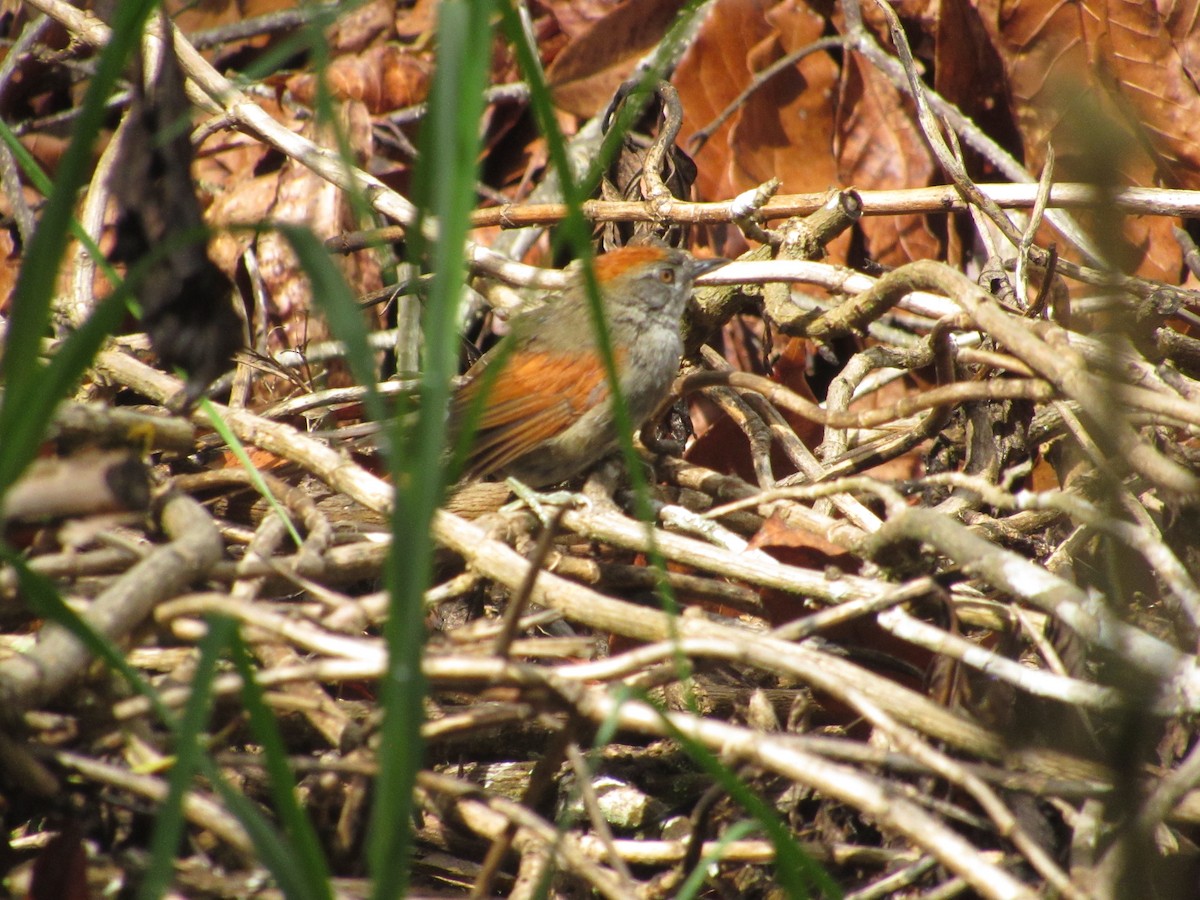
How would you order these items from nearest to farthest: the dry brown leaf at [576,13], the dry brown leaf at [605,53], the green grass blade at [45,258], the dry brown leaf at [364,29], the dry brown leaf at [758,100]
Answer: the green grass blade at [45,258], the dry brown leaf at [758,100], the dry brown leaf at [605,53], the dry brown leaf at [576,13], the dry brown leaf at [364,29]

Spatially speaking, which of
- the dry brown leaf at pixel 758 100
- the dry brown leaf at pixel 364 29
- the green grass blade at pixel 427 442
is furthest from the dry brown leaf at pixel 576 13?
the green grass blade at pixel 427 442

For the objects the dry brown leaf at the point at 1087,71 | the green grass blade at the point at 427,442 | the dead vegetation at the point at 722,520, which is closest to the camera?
the green grass blade at the point at 427,442

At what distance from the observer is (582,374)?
14.3 ft

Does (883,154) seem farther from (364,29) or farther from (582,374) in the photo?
(364,29)

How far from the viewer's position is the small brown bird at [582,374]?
4.14 m

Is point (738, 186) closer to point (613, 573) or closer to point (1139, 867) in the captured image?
point (613, 573)

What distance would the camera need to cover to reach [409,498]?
4.85ft

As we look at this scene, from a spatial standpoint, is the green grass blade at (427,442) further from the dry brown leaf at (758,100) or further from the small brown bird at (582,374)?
the dry brown leaf at (758,100)

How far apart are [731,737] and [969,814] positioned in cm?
46

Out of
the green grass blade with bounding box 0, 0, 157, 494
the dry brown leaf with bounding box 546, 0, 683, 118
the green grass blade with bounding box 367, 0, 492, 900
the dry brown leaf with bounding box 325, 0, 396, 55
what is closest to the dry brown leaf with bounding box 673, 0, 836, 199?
the dry brown leaf with bounding box 546, 0, 683, 118

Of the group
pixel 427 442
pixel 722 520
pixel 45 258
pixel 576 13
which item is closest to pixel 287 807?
pixel 427 442

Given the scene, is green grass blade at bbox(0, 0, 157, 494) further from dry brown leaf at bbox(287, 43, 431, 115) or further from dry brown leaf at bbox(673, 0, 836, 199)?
dry brown leaf at bbox(287, 43, 431, 115)

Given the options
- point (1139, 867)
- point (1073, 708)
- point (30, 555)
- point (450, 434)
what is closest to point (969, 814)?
point (1073, 708)

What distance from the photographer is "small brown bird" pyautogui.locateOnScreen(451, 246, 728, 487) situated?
4.14 meters
